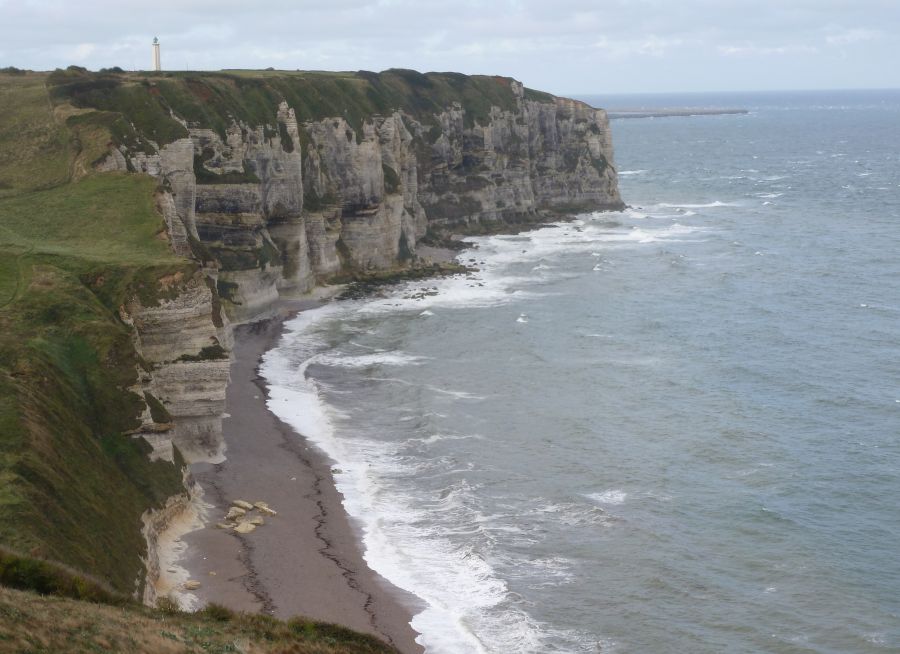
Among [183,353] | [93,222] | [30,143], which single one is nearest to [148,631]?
[183,353]

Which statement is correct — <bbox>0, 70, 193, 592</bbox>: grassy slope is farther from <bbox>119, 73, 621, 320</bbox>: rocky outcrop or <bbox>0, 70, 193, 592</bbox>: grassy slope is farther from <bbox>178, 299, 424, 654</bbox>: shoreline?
<bbox>119, 73, 621, 320</bbox>: rocky outcrop

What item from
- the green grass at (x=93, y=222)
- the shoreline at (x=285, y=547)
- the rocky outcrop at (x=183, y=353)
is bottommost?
the shoreline at (x=285, y=547)

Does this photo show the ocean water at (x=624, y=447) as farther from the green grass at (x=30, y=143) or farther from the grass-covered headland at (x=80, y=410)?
the green grass at (x=30, y=143)

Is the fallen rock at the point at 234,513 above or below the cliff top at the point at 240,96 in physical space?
below

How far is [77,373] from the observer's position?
139 feet

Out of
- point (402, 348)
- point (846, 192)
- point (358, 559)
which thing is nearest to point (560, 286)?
point (402, 348)

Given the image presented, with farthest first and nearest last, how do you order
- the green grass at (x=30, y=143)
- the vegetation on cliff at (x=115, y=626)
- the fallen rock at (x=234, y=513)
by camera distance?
1. the green grass at (x=30, y=143)
2. the fallen rock at (x=234, y=513)
3. the vegetation on cliff at (x=115, y=626)

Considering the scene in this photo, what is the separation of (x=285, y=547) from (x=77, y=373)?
1011 cm

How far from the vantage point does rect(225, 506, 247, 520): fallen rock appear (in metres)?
45.5

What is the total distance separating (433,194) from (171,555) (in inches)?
3309

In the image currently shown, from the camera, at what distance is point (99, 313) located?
4478cm

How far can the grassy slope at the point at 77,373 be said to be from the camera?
3456cm

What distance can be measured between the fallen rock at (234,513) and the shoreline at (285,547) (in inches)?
15.1

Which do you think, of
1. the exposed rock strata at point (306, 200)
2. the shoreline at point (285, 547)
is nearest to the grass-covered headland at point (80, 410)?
the exposed rock strata at point (306, 200)
